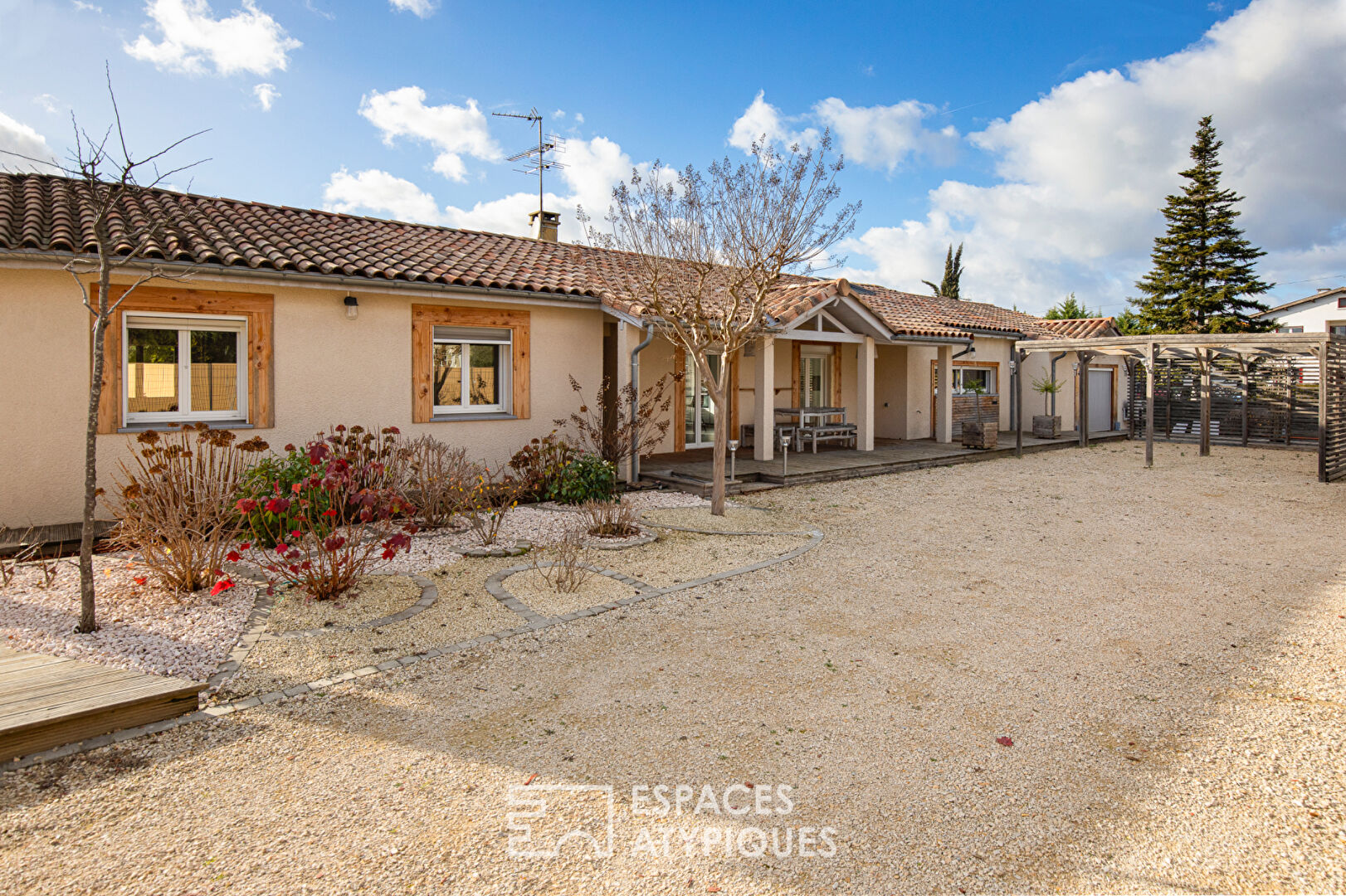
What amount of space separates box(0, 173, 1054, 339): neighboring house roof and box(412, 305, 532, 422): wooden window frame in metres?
0.60

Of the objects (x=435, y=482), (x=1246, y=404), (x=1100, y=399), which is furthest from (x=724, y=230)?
(x=1100, y=399)

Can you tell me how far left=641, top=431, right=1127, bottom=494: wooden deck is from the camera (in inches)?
481

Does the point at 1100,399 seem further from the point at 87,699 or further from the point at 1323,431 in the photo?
the point at 87,699

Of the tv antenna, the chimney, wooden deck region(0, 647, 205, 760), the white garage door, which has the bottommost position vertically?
wooden deck region(0, 647, 205, 760)

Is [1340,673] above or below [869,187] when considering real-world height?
below

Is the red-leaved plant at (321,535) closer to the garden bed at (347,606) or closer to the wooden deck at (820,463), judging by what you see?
the garden bed at (347,606)

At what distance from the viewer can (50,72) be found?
281 inches

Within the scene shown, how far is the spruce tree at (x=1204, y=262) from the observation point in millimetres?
32188

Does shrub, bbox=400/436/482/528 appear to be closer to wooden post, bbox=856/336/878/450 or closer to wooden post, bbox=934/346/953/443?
wooden post, bbox=856/336/878/450

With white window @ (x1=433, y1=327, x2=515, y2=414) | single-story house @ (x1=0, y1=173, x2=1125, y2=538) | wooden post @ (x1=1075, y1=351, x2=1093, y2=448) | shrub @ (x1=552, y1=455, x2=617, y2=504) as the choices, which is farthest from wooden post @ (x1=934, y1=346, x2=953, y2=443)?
white window @ (x1=433, y1=327, x2=515, y2=414)

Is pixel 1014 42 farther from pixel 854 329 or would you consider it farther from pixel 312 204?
pixel 312 204

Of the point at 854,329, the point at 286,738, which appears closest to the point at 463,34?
the point at 854,329

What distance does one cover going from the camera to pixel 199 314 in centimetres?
882

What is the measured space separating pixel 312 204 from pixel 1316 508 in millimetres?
17211
